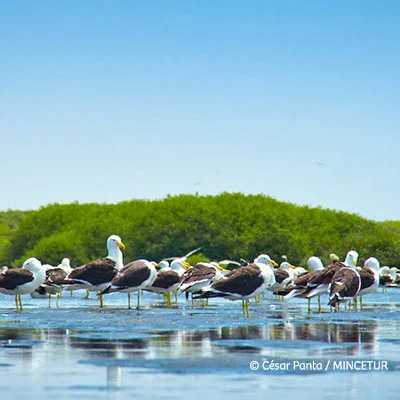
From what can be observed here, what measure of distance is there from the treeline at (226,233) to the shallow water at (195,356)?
35.3m

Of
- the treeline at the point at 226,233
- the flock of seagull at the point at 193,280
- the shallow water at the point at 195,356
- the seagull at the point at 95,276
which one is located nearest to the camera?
the shallow water at the point at 195,356

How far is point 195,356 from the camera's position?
13.9m

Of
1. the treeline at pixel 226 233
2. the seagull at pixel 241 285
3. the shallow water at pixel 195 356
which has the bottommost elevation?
the shallow water at pixel 195 356

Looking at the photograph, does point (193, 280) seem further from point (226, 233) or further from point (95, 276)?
point (226, 233)

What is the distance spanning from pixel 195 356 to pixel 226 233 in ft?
145

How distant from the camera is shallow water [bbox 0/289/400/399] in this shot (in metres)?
11.3

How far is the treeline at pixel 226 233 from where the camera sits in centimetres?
5694

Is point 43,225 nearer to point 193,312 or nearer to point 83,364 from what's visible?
point 193,312

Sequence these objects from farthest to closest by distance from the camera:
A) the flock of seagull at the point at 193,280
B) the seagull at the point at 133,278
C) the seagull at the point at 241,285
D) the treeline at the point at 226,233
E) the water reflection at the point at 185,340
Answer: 1. the treeline at the point at 226,233
2. the seagull at the point at 133,278
3. the flock of seagull at the point at 193,280
4. the seagull at the point at 241,285
5. the water reflection at the point at 185,340

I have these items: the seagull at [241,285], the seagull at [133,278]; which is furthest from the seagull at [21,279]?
the seagull at [241,285]

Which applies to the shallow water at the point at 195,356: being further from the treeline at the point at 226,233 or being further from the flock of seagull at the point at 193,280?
the treeline at the point at 226,233

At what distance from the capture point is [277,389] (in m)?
11.3

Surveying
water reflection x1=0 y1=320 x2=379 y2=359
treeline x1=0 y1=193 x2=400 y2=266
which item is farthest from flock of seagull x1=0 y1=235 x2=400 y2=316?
A: treeline x1=0 y1=193 x2=400 y2=266

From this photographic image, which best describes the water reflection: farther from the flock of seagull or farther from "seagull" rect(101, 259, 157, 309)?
"seagull" rect(101, 259, 157, 309)
